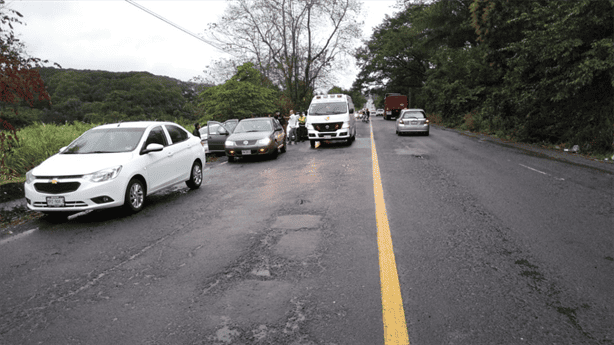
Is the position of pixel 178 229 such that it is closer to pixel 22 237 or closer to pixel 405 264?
pixel 22 237

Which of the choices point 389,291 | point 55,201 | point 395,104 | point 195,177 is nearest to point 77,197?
point 55,201

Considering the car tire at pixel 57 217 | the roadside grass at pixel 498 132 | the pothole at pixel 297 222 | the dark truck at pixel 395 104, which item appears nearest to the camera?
the pothole at pixel 297 222

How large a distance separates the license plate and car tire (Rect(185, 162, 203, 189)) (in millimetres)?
3160

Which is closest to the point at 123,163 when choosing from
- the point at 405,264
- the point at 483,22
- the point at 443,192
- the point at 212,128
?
the point at 405,264

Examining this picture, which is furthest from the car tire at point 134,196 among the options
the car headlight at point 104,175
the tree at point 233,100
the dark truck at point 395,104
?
the dark truck at point 395,104

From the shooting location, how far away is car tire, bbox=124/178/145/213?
288 inches

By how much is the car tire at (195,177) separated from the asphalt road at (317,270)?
125 centimetres

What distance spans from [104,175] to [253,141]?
8129 mm

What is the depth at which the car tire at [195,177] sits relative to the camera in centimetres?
973

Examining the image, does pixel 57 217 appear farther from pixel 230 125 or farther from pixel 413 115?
pixel 413 115

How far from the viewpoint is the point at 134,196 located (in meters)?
7.58

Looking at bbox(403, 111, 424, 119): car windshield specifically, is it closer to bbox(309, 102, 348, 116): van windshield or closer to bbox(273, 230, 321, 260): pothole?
bbox(309, 102, 348, 116): van windshield

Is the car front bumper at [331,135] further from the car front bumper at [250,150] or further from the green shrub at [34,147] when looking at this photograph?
the green shrub at [34,147]

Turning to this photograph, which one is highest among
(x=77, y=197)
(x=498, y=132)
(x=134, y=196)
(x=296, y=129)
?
(x=77, y=197)
